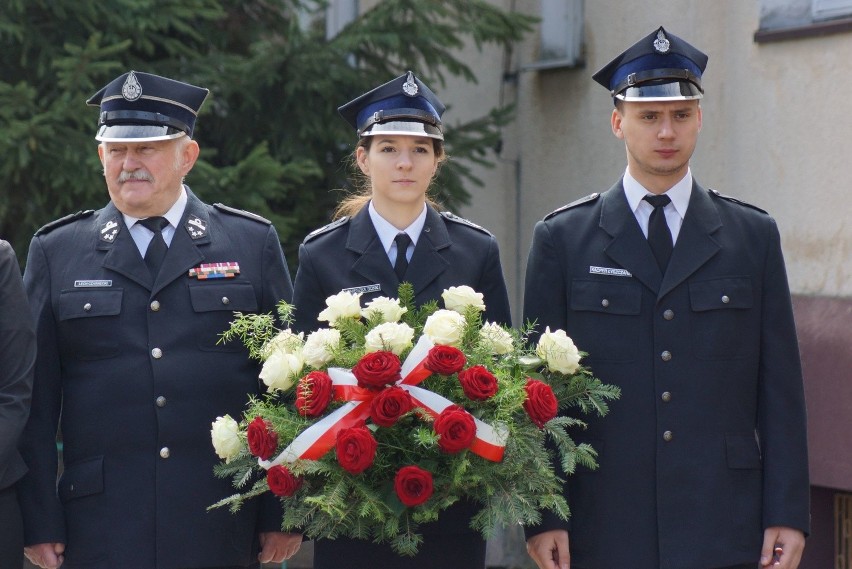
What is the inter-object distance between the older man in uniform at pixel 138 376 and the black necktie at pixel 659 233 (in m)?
1.23

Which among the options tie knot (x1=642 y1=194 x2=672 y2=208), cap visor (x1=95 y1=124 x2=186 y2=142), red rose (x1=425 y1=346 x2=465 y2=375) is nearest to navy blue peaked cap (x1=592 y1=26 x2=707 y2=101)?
tie knot (x1=642 y1=194 x2=672 y2=208)

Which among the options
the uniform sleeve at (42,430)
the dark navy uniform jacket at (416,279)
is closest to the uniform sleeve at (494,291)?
the dark navy uniform jacket at (416,279)

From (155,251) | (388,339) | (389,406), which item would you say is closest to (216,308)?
(155,251)

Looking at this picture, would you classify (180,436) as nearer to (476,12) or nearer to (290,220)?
(290,220)

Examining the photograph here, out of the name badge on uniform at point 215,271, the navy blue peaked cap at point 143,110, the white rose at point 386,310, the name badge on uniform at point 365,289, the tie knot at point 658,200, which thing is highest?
the navy blue peaked cap at point 143,110

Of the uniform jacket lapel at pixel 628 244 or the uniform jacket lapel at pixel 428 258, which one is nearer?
the uniform jacket lapel at pixel 628 244

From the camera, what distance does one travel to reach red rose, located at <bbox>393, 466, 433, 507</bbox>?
378 cm

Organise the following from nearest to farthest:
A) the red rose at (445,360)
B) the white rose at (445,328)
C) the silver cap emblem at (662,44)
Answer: the red rose at (445,360) → the white rose at (445,328) → the silver cap emblem at (662,44)

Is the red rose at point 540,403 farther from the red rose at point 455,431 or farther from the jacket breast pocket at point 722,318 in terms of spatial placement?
the jacket breast pocket at point 722,318

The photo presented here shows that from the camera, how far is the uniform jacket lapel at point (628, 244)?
4.37 m

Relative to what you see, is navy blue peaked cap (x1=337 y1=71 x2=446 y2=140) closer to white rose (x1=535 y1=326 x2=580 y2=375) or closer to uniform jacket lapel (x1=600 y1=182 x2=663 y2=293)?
uniform jacket lapel (x1=600 y1=182 x2=663 y2=293)

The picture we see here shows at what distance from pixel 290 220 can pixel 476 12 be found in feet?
5.51

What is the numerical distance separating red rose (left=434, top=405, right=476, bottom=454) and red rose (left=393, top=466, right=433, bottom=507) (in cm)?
10

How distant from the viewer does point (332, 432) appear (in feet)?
12.7
